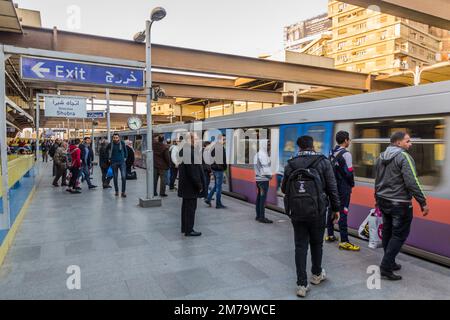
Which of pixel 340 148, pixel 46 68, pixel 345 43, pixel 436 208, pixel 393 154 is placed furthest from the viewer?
pixel 345 43

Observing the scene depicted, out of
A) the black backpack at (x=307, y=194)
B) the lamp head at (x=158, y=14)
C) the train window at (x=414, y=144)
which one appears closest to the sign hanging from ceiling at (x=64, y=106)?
the lamp head at (x=158, y=14)

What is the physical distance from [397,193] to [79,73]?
6917 millimetres

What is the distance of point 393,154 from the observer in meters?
3.97

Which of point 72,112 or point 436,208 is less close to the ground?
point 72,112

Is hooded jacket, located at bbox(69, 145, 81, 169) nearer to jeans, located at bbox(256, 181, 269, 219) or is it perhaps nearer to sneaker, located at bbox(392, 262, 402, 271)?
jeans, located at bbox(256, 181, 269, 219)

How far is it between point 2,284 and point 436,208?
5718 millimetres

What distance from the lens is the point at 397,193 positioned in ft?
12.9

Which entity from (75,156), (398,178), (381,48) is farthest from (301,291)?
(381,48)

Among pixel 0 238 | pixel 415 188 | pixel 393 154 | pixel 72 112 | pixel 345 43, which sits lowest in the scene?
pixel 0 238

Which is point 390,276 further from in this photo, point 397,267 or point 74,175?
point 74,175

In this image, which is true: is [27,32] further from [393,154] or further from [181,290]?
[393,154]

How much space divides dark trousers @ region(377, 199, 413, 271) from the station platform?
0.32m
